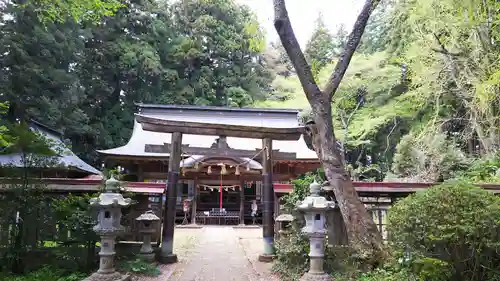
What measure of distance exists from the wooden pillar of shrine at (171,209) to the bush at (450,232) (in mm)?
4683

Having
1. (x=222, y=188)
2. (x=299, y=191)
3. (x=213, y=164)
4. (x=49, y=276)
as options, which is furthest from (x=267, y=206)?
(x=222, y=188)

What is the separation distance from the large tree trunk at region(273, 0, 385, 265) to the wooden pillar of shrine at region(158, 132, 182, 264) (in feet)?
10.2

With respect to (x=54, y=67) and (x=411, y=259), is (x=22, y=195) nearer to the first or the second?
(x=411, y=259)

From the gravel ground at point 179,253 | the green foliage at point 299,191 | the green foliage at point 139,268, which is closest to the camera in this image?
the gravel ground at point 179,253

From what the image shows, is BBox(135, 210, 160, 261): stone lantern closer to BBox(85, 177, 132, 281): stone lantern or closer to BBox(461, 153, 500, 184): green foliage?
BBox(85, 177, 132, 281): stone lantern

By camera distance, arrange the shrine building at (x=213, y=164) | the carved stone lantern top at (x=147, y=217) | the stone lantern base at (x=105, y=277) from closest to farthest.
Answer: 1. the stone lantern base at (x=105, y=277)
2. the carved stone lantern top at (x=147, y=217)
3. the shrine building at (x=213, y=164)

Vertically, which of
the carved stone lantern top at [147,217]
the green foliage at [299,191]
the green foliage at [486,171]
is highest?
the green foliage at [486,171]

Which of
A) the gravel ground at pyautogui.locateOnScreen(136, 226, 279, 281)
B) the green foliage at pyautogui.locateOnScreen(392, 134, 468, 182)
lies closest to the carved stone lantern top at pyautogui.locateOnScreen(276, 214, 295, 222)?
the gravel ground at pyautogui.locateOnScreen(136, 226, 279, 281)

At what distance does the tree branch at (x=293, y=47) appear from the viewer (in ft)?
21.8

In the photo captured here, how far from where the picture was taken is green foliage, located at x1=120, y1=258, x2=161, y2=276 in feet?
22.7

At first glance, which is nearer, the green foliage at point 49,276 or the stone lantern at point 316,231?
the stone lantern at point 316,231

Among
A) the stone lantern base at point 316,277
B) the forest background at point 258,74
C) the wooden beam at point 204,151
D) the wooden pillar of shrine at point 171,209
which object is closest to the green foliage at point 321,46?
the forest background at point 258,74

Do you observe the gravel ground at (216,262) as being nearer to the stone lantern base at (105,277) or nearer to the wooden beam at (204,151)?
the stone lantern base at (105,277)

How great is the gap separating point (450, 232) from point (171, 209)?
5.45 meters
